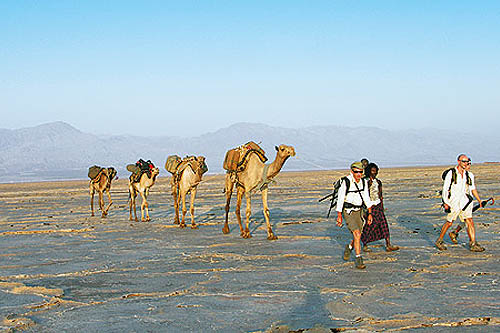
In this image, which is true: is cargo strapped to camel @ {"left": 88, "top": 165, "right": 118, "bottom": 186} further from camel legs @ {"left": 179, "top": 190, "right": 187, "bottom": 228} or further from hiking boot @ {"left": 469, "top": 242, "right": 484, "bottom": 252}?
hiking boot @ {"left": 469, "top": 242, "right": 484, "bottom": 252}

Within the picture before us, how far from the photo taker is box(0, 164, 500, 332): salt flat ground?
7055 millimetres

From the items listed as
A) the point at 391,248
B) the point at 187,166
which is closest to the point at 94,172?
the point at 187,166

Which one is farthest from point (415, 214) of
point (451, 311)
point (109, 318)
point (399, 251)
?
point (109, 318)

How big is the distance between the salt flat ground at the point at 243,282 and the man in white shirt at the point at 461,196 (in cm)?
46

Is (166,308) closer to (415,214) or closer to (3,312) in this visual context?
(3,312)

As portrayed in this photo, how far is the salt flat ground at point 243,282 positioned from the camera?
23.1ft

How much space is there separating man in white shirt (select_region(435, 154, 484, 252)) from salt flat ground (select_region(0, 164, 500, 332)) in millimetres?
463

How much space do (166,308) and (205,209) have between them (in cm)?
1546

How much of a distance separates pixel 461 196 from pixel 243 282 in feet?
17.0

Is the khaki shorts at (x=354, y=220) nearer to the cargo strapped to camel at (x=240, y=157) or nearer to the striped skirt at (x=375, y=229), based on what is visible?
the striped skirt at (x=375, y=229)

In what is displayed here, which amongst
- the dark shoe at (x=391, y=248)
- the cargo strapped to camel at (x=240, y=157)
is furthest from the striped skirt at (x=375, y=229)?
the cargo strapped to camel at (x=240, y=157)

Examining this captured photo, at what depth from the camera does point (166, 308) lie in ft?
25.2

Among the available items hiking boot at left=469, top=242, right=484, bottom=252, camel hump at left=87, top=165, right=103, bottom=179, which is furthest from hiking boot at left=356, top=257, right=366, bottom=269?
camel hump at left=87, top=165, right=103, bottom=179

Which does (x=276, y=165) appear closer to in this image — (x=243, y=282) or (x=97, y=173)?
(x=243, y=282)
